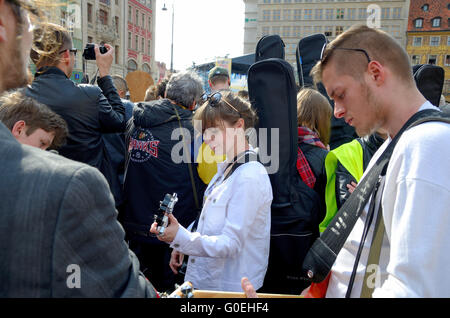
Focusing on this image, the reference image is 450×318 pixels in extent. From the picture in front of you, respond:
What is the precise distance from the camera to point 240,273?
71.9 inches

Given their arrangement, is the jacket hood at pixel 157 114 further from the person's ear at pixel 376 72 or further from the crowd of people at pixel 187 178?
the person's ear at pixel 376 72

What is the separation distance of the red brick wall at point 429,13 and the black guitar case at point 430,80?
57.5m

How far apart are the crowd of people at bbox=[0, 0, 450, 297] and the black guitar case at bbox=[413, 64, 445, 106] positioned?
859mm

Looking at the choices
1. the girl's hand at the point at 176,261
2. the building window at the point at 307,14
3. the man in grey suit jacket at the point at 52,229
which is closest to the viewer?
the man in grey suit jacket at the point at 52,229

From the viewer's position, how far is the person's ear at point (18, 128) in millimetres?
1942

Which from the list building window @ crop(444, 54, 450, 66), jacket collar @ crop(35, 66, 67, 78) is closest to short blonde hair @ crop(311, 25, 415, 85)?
jacket collar @ crop(35, 66, 67, 78)

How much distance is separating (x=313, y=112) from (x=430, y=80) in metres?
1.11

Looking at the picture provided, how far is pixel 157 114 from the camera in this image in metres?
2.73

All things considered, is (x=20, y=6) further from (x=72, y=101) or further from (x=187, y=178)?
(x=187, y=178)

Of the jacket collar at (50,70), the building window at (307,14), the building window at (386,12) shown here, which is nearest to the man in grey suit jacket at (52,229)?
the jacket collar at (50,70)

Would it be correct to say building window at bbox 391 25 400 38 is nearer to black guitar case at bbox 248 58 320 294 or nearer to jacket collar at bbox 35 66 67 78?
black guitar case at bbox 248 58 320 294

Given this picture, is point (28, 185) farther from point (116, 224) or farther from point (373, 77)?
point (373, 77)

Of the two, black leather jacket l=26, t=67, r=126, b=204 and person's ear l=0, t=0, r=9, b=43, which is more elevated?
person's ear l=0, t=0, r=9, b=43

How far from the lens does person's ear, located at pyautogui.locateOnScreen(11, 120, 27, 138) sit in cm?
194
